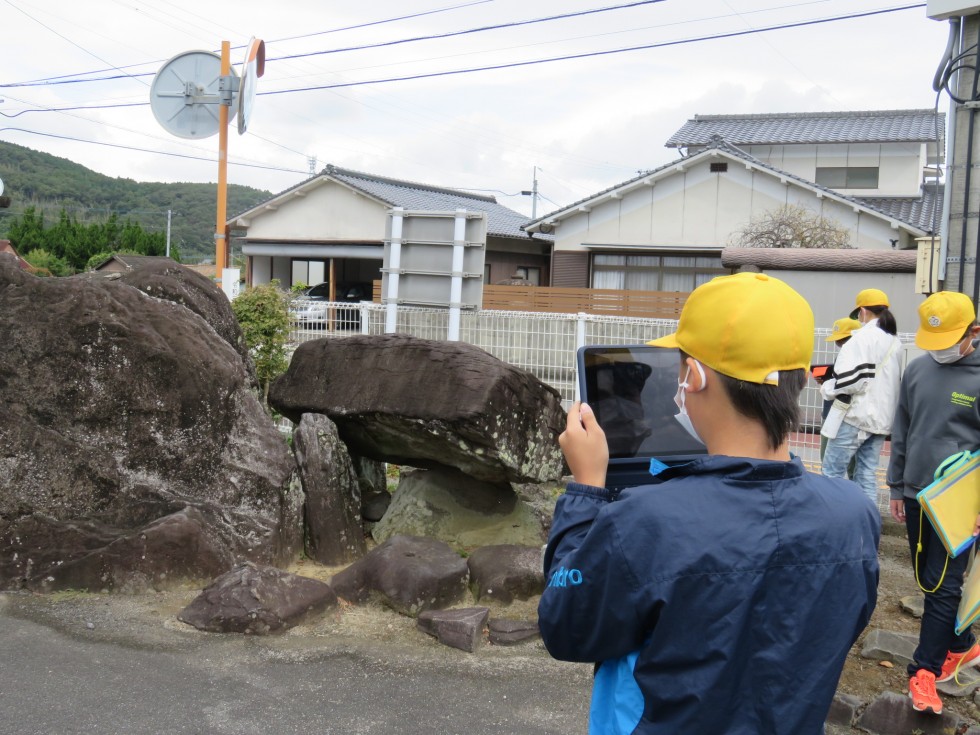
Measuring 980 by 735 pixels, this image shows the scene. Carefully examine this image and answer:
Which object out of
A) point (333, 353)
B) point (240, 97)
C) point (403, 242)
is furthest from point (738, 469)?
point (403, 242)

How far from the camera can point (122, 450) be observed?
19.6 feet

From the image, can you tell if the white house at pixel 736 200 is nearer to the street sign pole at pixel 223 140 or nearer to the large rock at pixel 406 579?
the street sign pole at pixel 223 140

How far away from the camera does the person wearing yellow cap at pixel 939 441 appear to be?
4.48m

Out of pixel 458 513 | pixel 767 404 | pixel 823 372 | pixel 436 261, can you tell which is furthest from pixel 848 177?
pixel 767 404

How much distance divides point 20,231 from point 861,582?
42443 mm

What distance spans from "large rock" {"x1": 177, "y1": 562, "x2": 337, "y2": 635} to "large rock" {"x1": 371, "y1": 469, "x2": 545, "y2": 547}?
5.09ft

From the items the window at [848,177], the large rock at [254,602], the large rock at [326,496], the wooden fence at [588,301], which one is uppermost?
the window at [848,177]

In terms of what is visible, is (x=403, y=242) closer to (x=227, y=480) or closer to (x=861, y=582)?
(x=227, y=480)

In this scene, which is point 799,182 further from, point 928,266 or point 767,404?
point 767,404

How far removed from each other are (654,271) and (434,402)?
1744 cm

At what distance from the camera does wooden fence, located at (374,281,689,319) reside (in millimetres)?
15656

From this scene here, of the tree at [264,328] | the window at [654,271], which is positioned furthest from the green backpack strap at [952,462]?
the window at [654,271]

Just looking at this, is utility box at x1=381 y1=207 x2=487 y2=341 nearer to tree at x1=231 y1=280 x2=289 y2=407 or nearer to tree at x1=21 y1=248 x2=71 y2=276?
tree at x1=231 y1=280 x2=289 y2=407

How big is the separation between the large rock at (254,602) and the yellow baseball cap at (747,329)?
3.95m
